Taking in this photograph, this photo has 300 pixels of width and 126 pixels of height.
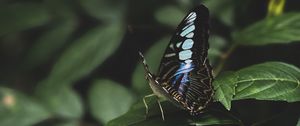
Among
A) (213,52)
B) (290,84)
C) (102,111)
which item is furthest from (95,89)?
(290,84)

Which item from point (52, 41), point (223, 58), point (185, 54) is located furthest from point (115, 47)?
point (185, 54)

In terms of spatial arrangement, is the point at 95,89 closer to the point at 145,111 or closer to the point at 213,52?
the point at 213,52

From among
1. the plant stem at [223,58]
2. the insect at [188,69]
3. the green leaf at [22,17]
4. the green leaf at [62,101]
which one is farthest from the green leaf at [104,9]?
the insect at [188,69]

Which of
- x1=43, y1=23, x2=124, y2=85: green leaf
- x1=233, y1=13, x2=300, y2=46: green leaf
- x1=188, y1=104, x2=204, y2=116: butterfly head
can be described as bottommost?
x1=188, y1=104, x2=204, y2=116: butterfly head

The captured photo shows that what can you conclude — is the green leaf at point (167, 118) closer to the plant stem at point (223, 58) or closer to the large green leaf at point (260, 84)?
the large green leaf at point (260, 84)

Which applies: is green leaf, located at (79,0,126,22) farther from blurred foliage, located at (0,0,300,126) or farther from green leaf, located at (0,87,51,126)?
green leaf, located at (0,87,51,126)

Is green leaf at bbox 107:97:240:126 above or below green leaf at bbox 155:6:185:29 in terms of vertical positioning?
below

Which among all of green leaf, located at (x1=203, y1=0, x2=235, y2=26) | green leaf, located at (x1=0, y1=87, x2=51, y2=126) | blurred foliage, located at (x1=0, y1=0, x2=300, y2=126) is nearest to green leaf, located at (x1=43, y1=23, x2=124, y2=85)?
blurred foliage, located at (x1=0, y1=0, x2=300, y2=126)
